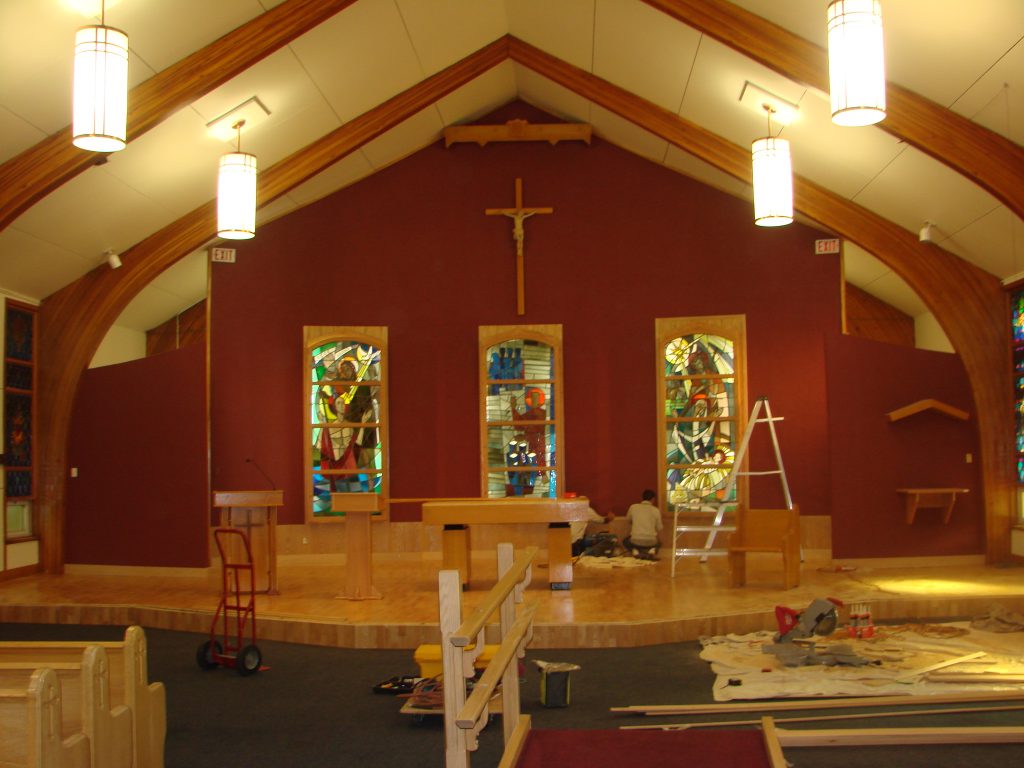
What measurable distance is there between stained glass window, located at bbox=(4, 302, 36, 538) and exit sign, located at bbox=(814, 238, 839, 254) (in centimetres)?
792

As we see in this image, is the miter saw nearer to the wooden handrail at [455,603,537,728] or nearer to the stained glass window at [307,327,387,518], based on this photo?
the wooden handrail at [455,603,537,728]

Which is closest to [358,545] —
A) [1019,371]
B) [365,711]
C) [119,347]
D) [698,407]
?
[365,711]

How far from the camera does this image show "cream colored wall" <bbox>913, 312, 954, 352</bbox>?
12.5 metres

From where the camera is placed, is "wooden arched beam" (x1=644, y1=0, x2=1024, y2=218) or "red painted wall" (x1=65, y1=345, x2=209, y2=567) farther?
"red painted wall" (x1=65, y1=345, x2=209, y2=567)

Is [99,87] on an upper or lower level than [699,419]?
upper

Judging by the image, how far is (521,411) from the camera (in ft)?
38.1

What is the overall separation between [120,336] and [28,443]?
2636mm

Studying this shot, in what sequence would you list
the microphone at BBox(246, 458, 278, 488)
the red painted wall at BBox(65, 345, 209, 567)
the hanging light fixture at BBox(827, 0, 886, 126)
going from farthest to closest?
the microphone at BBox(246, 458, 278, 488) → the red painted wall at BBox(65, 345, 209, 567) → the hanging light fixture at BBox(827, 0, 886, 126)

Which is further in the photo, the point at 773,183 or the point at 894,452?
the point at 894,452

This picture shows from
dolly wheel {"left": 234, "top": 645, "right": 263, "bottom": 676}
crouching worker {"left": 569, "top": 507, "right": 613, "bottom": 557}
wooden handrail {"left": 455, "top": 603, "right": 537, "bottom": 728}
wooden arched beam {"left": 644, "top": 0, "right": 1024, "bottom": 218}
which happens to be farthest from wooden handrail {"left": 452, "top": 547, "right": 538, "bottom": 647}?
crouching worker {"left": 569, "top": 507, "right": 613, "bottom": 557}

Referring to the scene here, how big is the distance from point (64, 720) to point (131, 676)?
14.7 inches

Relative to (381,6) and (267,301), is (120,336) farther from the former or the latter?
(381,6)

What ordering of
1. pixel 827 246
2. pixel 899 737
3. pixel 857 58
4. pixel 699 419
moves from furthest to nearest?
pixel 699 419 → pixel 827 246 → pixel 857 58 → pixel 899 737

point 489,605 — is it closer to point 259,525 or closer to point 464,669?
point 464,669
